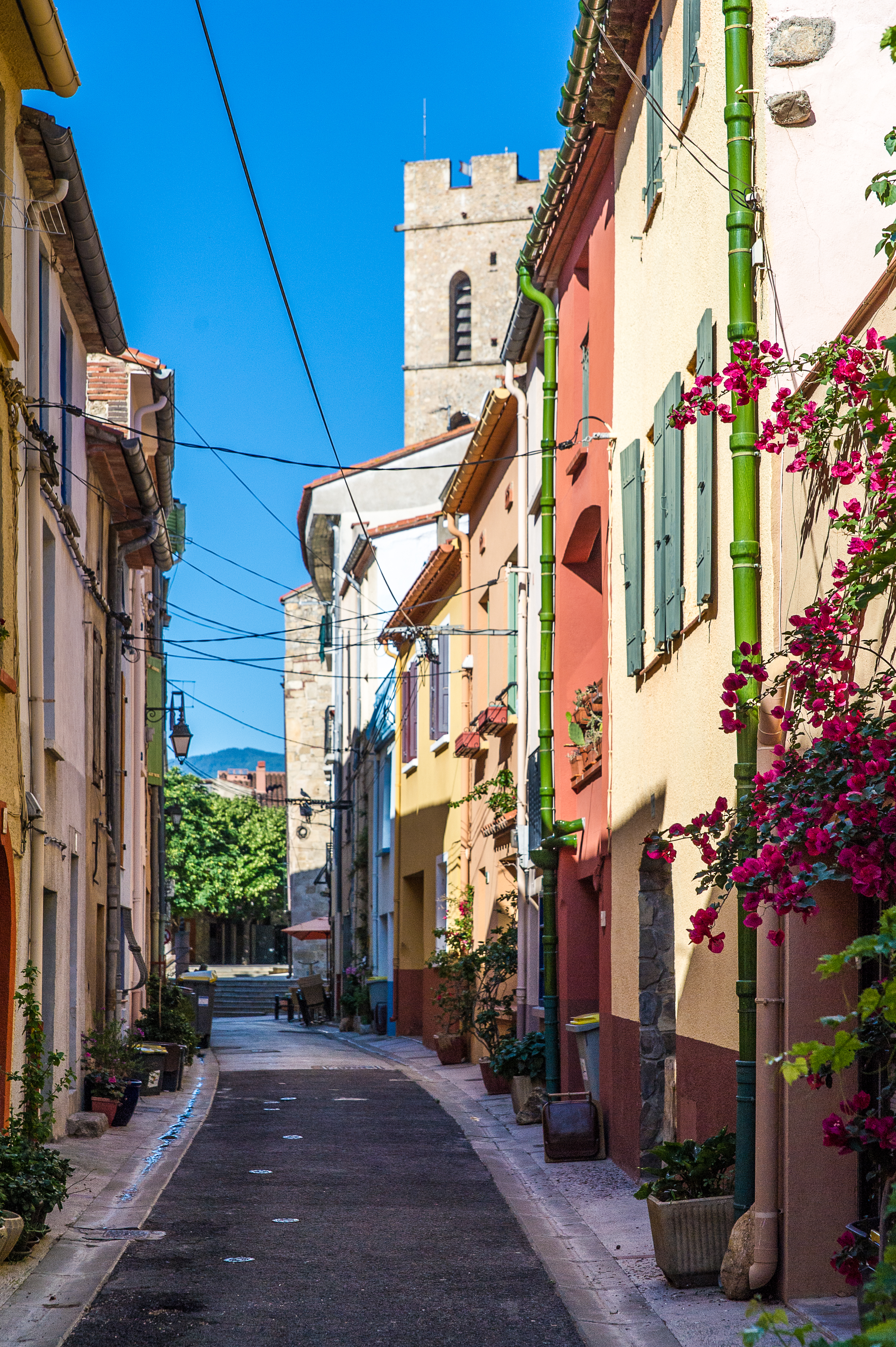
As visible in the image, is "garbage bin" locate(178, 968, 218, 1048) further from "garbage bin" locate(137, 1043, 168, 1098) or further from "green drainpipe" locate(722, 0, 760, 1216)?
"green drainpipe" locate(722, 0, 760, 1216)

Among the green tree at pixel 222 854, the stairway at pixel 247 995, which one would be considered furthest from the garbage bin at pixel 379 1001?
the green tree at pixel 222 854

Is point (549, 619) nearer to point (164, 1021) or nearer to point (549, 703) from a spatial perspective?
point (549, 703)

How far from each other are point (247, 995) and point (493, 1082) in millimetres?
26513

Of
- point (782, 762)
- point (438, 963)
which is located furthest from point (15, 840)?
point (438, 963)

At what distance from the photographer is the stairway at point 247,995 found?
128ft

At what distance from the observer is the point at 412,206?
54.8 metres

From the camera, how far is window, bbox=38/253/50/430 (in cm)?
1075

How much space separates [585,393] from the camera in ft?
42.1

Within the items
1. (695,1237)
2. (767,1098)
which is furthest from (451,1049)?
Answer: (767,1098)

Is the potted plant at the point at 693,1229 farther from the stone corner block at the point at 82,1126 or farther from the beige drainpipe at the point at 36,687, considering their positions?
the stone corner block at the point at 82,1126

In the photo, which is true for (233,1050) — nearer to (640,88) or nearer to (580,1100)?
(580,1100)

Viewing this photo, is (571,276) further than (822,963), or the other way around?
(571,276)

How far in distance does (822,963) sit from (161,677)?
2037 centimetres

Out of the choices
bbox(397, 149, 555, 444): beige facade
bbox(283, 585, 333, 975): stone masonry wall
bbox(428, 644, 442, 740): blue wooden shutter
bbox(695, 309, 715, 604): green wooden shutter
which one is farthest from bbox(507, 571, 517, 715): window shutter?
bbox(397, 149, 555, 444): beige facade
